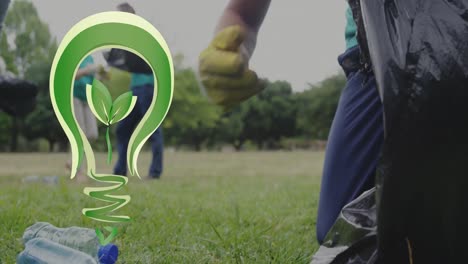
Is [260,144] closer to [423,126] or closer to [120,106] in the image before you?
[120,106]

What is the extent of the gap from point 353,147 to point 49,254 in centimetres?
100

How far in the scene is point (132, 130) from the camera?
Answer: 488 centimetres

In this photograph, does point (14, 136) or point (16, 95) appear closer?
point (16, 95)

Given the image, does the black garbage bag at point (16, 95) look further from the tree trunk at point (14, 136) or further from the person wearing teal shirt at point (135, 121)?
the tree trunk at point (14, 136)

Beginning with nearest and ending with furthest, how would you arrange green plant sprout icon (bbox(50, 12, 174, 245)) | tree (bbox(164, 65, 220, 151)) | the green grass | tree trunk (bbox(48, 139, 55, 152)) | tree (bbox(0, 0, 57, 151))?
1. green plant sprout icon (bbox(50, 12, 174, 245))
2. the green grass
3. tree (bbox(0, 0, 57, 151))
4. tree trunk (bbox(48, 139, 55, 152))
5. tree (bbox(164, 65, 220, 151))

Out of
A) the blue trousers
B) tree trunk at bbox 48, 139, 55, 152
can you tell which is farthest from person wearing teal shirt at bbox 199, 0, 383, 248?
tree trunk at bbox 48, 139, 55, 152

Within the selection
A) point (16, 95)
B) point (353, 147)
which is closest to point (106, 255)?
point (353, 147)

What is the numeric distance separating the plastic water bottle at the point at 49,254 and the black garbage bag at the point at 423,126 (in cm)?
56

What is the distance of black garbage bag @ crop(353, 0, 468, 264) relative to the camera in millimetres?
826

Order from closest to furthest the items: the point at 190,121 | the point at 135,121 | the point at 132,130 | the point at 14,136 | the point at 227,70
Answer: the point at 227,70 < the point at 132,130 < the point at 135,121 < the point at 14,136 < the point at 190,121

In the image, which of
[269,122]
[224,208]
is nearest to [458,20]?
[224,208]

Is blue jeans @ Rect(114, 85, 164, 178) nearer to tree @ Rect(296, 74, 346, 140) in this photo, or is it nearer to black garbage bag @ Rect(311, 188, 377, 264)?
black garbage bag @ Rect(311, 188, 377, 264)

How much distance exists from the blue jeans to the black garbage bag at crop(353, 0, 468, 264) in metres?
3.77

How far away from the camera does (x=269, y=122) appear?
30.8 m
